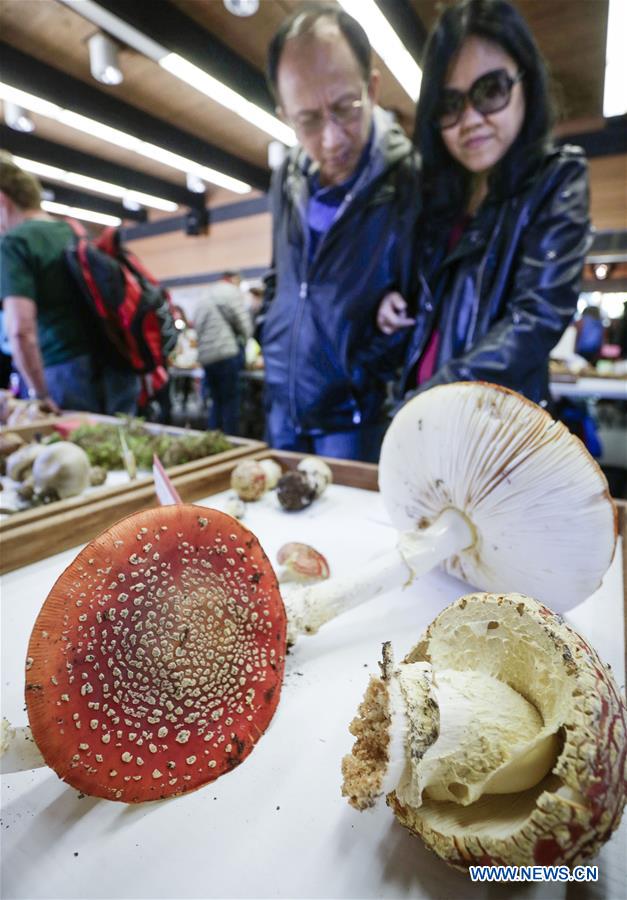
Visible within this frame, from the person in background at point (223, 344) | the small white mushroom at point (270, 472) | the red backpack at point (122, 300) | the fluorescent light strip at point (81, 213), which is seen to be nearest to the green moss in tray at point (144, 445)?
the small white mushroom at point (270, 472)

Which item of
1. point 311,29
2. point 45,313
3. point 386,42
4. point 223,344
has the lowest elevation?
point 223,344

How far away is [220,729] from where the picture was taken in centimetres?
48

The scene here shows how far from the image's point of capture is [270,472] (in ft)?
4.48

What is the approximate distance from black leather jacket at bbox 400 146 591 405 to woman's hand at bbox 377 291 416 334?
243mm

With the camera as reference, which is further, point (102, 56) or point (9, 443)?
point (9, 443)

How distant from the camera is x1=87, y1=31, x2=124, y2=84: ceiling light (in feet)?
3.61

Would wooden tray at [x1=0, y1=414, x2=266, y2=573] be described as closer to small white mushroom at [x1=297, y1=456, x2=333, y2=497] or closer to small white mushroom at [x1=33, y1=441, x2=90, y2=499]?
small white mushroom at [x1=33, y1=441, x2=90, y2=499]

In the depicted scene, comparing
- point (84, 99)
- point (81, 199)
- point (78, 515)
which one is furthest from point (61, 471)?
point (81, 199)

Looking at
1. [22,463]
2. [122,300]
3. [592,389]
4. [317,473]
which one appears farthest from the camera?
[592,389]

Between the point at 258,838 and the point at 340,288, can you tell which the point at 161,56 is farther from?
the point at 258,838

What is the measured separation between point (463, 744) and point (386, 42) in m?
2.05

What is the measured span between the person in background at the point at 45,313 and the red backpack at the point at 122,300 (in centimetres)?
7

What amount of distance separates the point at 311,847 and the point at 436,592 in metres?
0.51

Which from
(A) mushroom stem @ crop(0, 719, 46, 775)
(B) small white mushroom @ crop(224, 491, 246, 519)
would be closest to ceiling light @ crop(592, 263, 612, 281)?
(B) small white mushroom @ crop(224, 491, 246, 519)
